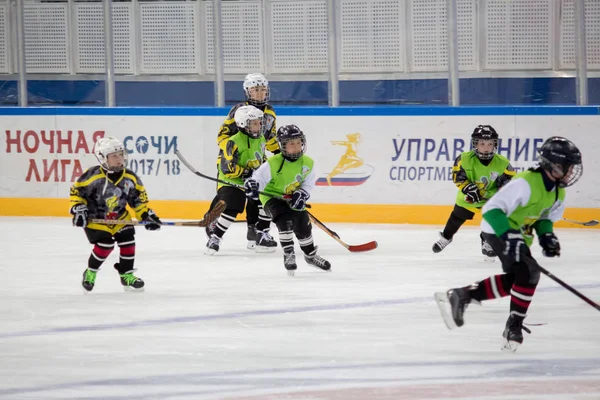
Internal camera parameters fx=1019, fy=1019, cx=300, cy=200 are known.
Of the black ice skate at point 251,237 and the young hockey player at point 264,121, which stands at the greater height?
the young hockey player at point 264,121

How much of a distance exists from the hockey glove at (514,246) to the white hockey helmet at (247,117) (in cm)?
305

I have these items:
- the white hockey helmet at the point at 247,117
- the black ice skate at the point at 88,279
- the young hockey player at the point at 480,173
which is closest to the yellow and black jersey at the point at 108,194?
the black ice skate at the point at 88,279

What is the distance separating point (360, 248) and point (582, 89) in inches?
102

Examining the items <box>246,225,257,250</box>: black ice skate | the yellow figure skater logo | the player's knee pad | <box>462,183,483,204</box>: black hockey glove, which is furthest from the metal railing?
the player's knee pad

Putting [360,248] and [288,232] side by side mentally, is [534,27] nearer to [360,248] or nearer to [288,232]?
[360,248]

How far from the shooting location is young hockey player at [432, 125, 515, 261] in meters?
6.29

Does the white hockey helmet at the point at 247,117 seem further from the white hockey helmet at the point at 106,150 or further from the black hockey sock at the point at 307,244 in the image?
the white hockey helmet at the point at 106,150

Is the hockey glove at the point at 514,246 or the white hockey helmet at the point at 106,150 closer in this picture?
the hockey glove at the point at 514,246

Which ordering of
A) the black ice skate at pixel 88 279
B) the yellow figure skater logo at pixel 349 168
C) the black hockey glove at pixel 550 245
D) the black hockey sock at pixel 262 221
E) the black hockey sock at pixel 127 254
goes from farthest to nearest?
the yellow figure skater logo at pixel 349 168 < the black hockey sock at pixel 262 221 < the black ice skate at pixel 88 279 < the black hockey sock at pixel 127 254 < the black hockey glove at pixel 550 245

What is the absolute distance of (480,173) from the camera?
21.0 ft

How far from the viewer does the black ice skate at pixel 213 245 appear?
6812 mm

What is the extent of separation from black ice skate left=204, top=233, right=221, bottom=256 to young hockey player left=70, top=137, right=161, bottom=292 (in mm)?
1525

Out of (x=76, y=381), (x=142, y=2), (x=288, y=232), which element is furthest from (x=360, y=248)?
(x=142, y=2)

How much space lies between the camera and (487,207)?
155 inches
